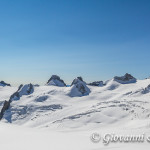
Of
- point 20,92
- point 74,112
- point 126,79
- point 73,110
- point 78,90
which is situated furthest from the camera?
point 126,79

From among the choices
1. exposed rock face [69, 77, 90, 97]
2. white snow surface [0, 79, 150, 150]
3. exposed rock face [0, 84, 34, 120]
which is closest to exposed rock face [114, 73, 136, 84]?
exposed rock face [69, 77, 90, 97]

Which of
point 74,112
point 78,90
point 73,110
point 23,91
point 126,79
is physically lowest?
point 74,112

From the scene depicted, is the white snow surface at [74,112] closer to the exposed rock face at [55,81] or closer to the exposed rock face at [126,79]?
the exposed rock face at [55,81]

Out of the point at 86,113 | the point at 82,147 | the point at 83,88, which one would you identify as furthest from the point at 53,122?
the point at 82,147

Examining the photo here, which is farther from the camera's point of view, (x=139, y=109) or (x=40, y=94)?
(x=40, y=94)

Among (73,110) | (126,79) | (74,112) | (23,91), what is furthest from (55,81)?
(74,112)

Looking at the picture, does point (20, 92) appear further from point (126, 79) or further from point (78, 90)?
point (126, 79)

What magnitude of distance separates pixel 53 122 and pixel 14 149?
66.8m

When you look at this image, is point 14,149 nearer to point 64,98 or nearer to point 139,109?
point 139,109

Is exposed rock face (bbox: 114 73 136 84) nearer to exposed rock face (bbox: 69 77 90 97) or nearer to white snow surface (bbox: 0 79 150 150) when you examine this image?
exposed rock face (bbox: 69 77 90 97)

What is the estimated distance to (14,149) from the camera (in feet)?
20.1

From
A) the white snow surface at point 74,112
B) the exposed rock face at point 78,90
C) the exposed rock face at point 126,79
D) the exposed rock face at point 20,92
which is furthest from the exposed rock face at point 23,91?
the exposed rock face at point 126,79

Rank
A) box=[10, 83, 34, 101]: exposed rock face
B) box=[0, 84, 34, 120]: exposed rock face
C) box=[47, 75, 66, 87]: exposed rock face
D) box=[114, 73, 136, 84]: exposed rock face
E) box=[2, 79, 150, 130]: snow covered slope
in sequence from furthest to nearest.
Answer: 1. box=[47, 75, 66, 87]: exposed rock face
2. box=[114, 73, 136, 84]: exposed rock face
3. box=[10, 83, 34, 101]: exposed rock face
4. box=[0, 84, 34, 120]: exposed rock face
5. box=[2, 79, 150, 130]: snow covered slope

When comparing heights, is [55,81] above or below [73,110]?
above
